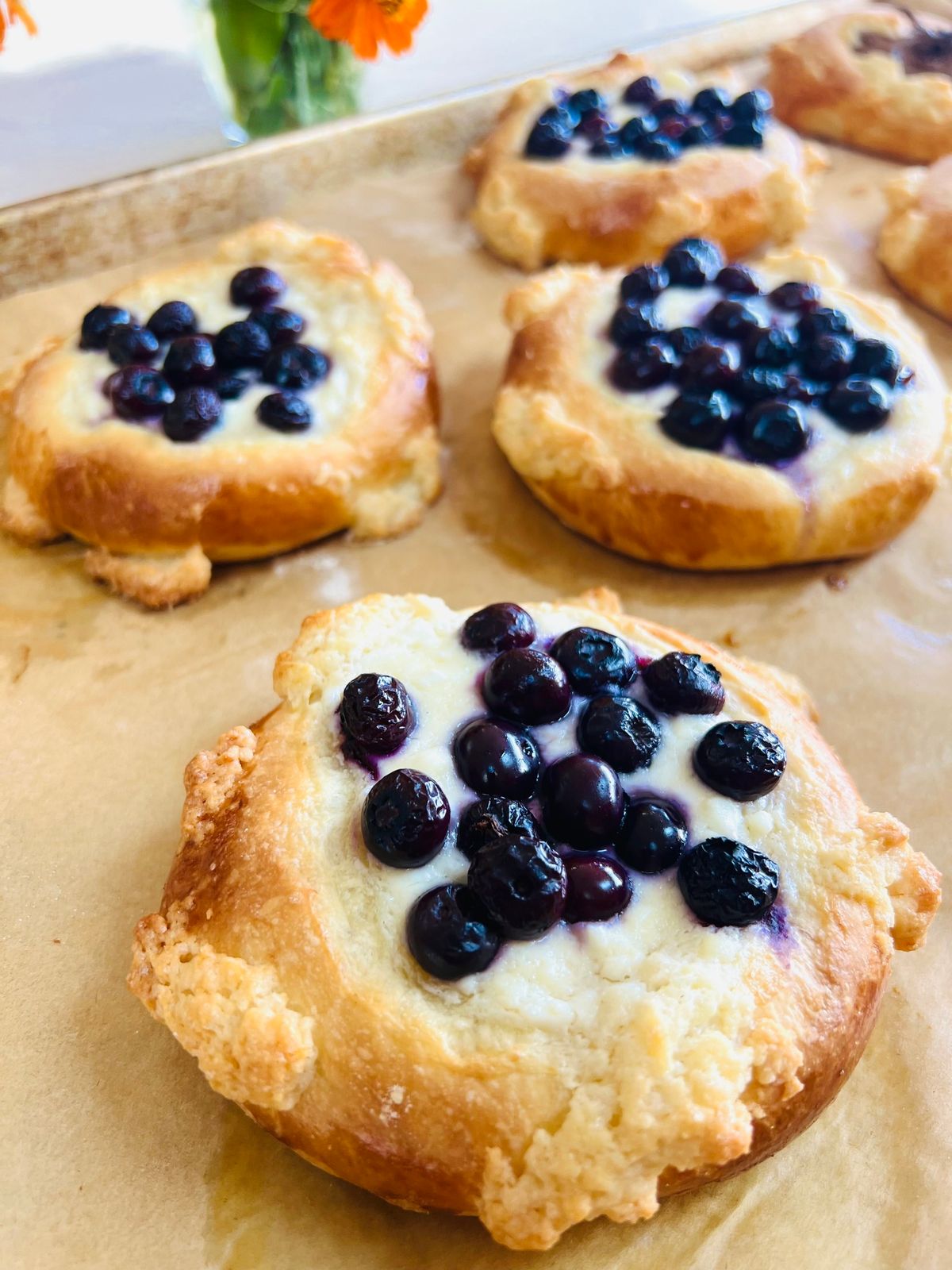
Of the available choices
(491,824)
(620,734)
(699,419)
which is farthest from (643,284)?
(491,824)

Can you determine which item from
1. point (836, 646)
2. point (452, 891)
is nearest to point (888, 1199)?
point (452, 891)

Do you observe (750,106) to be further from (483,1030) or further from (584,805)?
(483,1030)

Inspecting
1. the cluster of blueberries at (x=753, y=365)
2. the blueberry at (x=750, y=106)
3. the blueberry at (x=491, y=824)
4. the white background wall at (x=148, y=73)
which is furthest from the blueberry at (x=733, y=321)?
the white background wall at (x=148, y=73)

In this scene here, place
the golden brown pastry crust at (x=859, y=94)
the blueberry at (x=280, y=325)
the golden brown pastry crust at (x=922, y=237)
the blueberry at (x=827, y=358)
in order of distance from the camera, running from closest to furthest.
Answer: the blueberry at (x=827, y=358), the blueberry at (x=280, y=325), the golden brown pastry crust at (x=922, y=237), the golden brown pastry crust at (x=859, y=94)

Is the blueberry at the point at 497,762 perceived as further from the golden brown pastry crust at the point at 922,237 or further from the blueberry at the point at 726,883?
the golden brown pastry crust at the point at 922,237

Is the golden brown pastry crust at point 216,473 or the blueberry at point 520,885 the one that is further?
the golden brown pastry crust at point 216,473

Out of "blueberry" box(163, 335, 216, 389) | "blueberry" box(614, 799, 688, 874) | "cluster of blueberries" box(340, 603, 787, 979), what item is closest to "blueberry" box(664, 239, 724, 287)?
"blueberry" box(163, 335, 216, 389)
